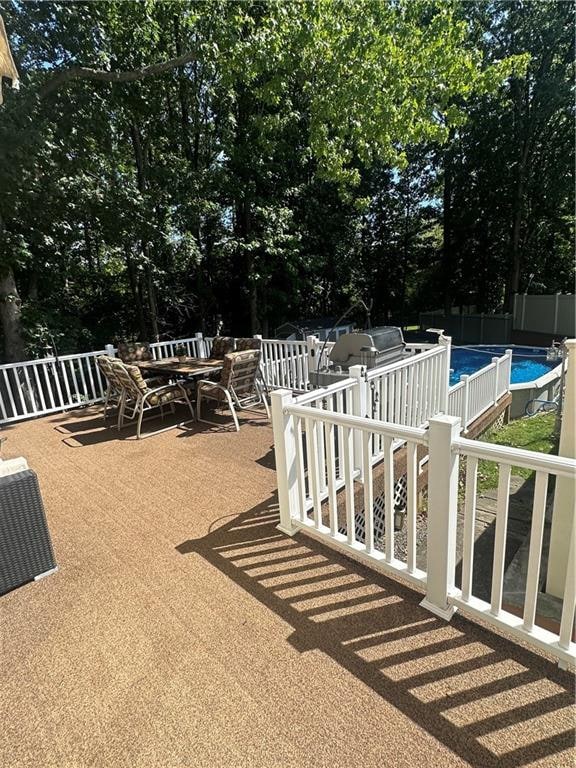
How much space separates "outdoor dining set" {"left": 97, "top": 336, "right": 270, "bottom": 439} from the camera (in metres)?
4.62

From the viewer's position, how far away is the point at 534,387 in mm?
8664

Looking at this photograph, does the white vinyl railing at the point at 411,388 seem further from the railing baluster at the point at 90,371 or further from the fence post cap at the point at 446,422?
the railing baluster at the point at 90,371

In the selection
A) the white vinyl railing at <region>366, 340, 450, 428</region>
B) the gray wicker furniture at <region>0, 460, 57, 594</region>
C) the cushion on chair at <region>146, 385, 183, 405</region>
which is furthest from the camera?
the cushion on chair at <region>146, 385, 183, 405</region>

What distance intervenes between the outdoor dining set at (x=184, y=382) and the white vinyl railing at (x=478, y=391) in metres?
2.73

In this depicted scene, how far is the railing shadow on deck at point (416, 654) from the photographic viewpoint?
1359 millimetres

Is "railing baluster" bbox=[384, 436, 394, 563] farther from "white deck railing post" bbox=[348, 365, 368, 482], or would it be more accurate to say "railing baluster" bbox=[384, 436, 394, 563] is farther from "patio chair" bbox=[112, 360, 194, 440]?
"patio chair" bbox=[112, 360, 194, 440]

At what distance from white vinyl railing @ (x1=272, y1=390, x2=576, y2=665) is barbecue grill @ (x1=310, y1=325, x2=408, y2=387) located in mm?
1991

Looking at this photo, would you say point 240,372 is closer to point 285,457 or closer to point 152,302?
point 285,457

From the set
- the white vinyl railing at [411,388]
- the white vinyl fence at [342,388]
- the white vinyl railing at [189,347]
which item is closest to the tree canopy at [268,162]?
the white vinyl fence at [342,388]

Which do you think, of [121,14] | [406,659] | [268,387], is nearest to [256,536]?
[406,659]

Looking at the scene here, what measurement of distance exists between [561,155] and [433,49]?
12800 mm

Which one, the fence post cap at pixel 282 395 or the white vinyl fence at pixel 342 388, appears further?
the white vinyl fence at pixel 342 388

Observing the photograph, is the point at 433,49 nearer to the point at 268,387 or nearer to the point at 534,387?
the point at 268,387

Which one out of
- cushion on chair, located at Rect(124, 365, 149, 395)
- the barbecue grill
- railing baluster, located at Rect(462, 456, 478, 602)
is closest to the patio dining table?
cushion on chair, located at Rect(124, 365, 149, 395)
